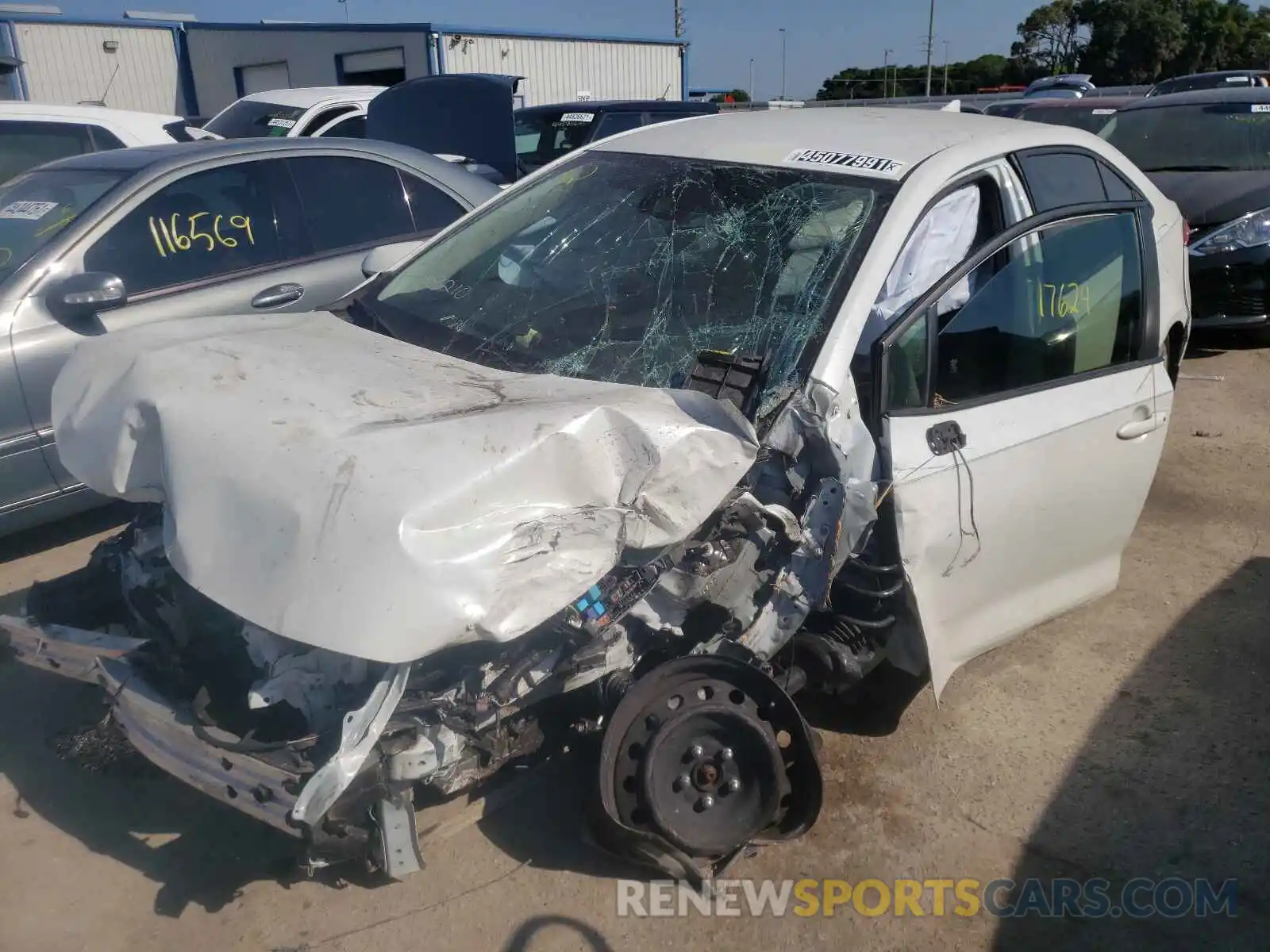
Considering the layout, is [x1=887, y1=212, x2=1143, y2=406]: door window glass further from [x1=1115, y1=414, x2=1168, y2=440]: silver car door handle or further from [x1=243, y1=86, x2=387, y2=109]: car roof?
[x1=243, y1=86, x2=387, y2=109]: car roof

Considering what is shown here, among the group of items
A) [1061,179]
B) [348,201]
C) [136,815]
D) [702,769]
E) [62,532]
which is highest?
[1061,179]

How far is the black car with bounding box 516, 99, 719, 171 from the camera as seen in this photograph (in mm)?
10070

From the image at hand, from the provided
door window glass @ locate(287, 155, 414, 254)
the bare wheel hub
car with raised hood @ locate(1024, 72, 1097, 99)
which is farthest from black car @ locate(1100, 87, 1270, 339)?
car with raised hood @ locate(1024, 72, 1097, 99)

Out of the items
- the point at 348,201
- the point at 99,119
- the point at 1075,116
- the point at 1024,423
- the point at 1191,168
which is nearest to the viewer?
the point at 1024,423

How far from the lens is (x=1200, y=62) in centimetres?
4756

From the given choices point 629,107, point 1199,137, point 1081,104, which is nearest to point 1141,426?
point 1199,137

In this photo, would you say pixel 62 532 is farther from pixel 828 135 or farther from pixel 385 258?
pixel 828 135

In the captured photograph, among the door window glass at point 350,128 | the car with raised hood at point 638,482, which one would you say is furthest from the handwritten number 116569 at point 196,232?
the door window glass at point 350,128

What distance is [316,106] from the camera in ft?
31.2

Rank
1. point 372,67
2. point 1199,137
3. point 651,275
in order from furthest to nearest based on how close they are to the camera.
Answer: point 372,67, point 1199,137, point 651,275

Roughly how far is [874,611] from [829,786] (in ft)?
1.91

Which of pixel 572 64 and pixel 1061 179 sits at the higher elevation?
pixel 572 64

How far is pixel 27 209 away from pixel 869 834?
444cm

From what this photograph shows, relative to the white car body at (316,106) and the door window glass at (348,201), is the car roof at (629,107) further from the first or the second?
the door window glass at (348,201)
